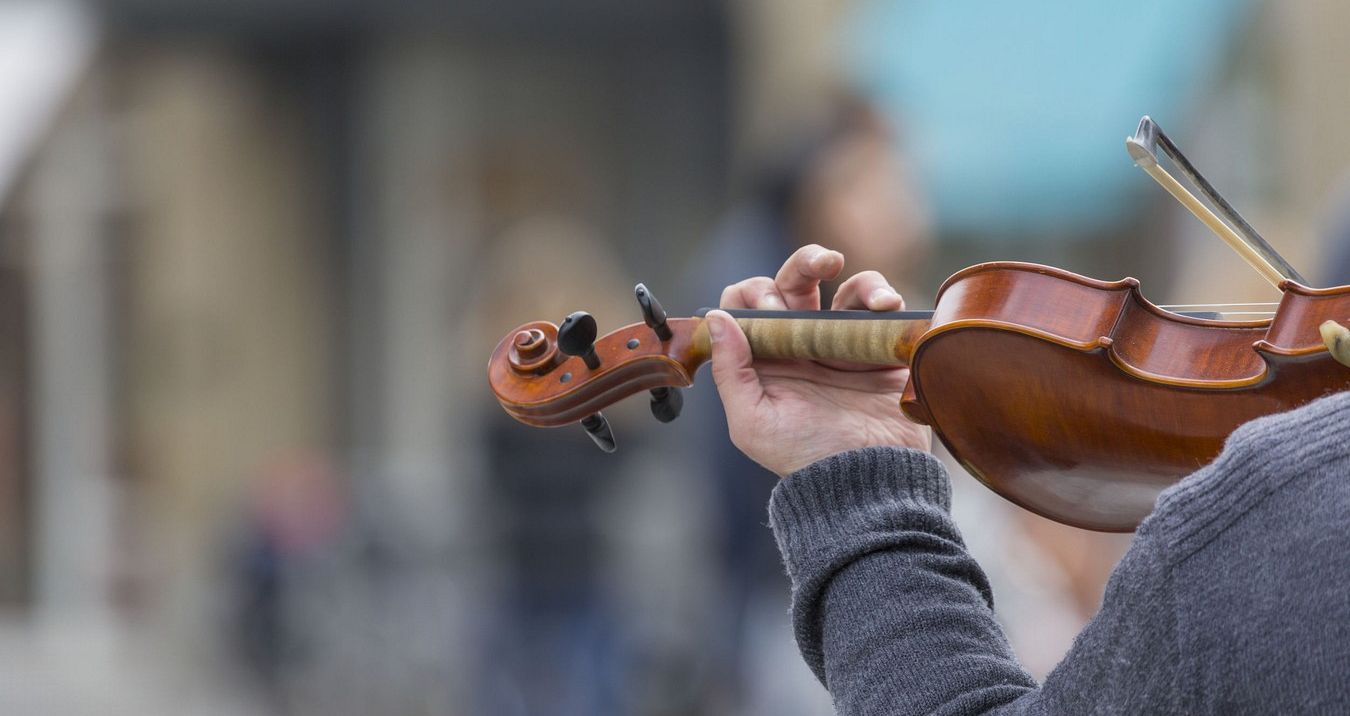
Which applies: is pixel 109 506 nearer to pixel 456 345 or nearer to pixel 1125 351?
pixel 456 345

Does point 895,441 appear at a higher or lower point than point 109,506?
higher

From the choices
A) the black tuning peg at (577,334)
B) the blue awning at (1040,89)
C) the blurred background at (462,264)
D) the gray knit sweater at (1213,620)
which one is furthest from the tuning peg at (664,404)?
the blue awning at (1040,89)

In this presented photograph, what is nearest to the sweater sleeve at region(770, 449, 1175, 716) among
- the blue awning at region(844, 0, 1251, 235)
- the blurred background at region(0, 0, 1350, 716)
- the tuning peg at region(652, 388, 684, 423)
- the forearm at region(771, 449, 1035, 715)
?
the forearm at region(771, 449, 1035, 715)

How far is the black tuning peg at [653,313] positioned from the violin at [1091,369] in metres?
0.16

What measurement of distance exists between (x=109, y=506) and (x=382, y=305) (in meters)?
1.61

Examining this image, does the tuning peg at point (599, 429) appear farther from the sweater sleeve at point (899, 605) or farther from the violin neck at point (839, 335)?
the sweater sleeve at point (899, 605)

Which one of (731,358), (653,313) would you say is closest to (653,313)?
(653,313)

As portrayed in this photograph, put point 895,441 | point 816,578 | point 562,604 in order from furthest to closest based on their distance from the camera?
point 562,604, point 895,441, point 816,578

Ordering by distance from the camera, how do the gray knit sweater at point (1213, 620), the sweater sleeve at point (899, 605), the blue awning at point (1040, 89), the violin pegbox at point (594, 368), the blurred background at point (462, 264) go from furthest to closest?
the blue awning at point (1040, 89) → the blurred background at point (462, 264) → the violin pegbox at point (594, 368) → the sweater sleeve at point (899, 605) → the gray knit sweater at point (1213, 620)

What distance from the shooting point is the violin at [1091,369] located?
1.41 m

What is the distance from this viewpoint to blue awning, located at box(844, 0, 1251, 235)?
578cm

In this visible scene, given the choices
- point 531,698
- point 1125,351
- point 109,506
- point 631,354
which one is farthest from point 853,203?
point 109,506

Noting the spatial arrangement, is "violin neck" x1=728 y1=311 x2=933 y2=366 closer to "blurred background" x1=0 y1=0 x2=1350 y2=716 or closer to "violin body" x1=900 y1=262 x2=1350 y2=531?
"violin body" x1=900 y1=262 x2=1350 y2=531

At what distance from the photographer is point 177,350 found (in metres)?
7.70
